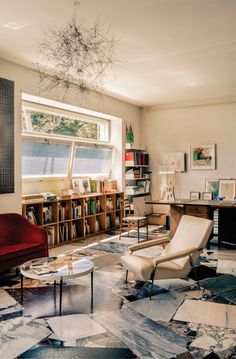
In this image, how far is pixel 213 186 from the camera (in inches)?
316

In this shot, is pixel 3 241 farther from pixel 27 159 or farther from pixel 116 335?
pixel 116 335

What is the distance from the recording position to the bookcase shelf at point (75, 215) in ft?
19.0

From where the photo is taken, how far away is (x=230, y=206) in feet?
18.4

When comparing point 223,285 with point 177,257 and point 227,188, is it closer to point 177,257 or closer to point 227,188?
point 177,257

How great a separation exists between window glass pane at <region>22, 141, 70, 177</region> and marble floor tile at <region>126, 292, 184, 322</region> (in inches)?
137

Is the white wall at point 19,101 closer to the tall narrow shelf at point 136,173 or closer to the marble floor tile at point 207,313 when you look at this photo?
the tall narrow shelf at point 136,173

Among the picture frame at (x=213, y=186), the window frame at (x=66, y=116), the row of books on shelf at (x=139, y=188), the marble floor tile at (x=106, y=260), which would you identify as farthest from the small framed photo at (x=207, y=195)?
the marble floor tile at (x=106, y=260)

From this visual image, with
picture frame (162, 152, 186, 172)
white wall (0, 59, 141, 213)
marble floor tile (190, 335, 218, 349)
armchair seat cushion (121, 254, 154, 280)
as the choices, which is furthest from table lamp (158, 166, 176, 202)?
marble floor tile (190, 335, 218, 349)

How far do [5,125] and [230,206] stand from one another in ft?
12.9

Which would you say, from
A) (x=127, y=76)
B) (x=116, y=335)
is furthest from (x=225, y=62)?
(x=116, y=335)

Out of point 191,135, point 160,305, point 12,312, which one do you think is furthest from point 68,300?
point 191,135

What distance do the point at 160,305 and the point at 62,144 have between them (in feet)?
13.5

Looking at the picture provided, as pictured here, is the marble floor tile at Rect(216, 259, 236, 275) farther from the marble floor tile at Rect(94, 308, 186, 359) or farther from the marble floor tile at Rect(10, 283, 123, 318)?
the marble floor tile at Rect(94, 308, 186, 359)

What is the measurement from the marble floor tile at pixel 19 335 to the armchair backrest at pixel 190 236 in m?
1.82
